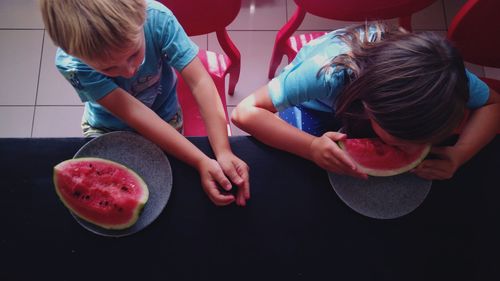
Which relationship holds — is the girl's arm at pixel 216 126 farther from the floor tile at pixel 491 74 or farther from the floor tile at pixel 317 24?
the floor tile at pixel 491 74

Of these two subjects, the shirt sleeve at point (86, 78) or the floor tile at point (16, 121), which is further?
the floor tile at point (16, 121)

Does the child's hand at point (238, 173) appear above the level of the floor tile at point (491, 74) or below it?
above

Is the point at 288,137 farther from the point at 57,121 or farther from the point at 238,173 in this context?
the point at 57,121

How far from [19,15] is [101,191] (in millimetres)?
1604

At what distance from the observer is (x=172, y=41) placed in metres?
1.08

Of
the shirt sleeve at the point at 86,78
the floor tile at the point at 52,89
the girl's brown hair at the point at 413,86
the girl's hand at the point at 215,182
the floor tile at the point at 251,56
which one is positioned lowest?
the floor tile at the point at 52,89

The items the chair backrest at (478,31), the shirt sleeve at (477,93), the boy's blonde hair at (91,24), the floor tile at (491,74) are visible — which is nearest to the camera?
the boy's blonde hair at (91,24)

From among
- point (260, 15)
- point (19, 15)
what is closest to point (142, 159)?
point (260, 15)

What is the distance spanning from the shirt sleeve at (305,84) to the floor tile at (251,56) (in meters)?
0.93

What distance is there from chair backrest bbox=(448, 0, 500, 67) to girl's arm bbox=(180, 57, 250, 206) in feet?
2.43

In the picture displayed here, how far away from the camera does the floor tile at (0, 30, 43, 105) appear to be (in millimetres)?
1979

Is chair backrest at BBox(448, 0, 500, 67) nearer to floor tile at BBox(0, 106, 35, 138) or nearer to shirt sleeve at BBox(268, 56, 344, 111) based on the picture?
shirt sleeve at BBox(268, 56, 344, 111)

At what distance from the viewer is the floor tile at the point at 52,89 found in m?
1.98

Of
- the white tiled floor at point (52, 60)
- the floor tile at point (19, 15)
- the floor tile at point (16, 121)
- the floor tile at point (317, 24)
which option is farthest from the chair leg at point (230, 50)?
the floor tile at point (19, 15)
